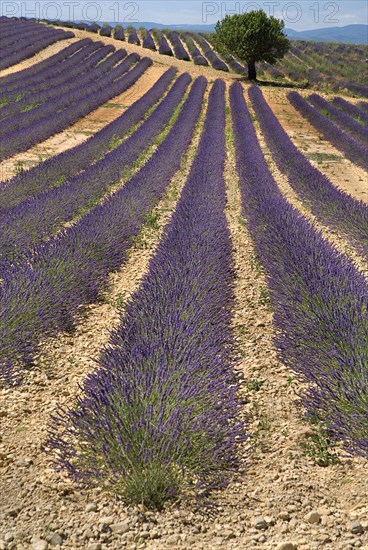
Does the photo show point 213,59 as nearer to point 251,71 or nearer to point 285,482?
Answer: point 251,71

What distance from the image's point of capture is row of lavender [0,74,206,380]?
3.62 meters

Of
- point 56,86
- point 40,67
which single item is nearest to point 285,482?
point 56,86

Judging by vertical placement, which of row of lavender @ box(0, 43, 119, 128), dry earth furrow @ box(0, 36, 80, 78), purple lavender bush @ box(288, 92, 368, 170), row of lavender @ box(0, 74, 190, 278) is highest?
dry earth furrow @ box(0, 36, 80, 78)

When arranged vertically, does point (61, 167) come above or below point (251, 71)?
below

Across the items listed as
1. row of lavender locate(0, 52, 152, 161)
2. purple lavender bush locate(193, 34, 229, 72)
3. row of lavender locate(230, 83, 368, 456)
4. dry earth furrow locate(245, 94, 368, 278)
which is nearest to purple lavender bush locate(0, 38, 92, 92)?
row of lavender locate(0, 52, 152, 161)

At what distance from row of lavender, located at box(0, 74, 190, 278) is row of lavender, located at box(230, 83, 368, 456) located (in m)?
2.58

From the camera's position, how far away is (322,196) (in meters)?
8.70

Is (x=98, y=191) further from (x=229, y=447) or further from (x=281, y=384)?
(x=229, y=447)

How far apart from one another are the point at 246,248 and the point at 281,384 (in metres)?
3.39

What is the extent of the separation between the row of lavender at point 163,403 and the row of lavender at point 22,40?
947 inches

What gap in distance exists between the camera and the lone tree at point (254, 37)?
26.8 m

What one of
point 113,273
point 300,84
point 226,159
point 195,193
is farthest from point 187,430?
point 300,84

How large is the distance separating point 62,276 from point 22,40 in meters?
31.6

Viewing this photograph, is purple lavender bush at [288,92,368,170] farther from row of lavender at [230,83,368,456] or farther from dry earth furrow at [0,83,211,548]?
dry earth furrow at [0,83,211,548]
